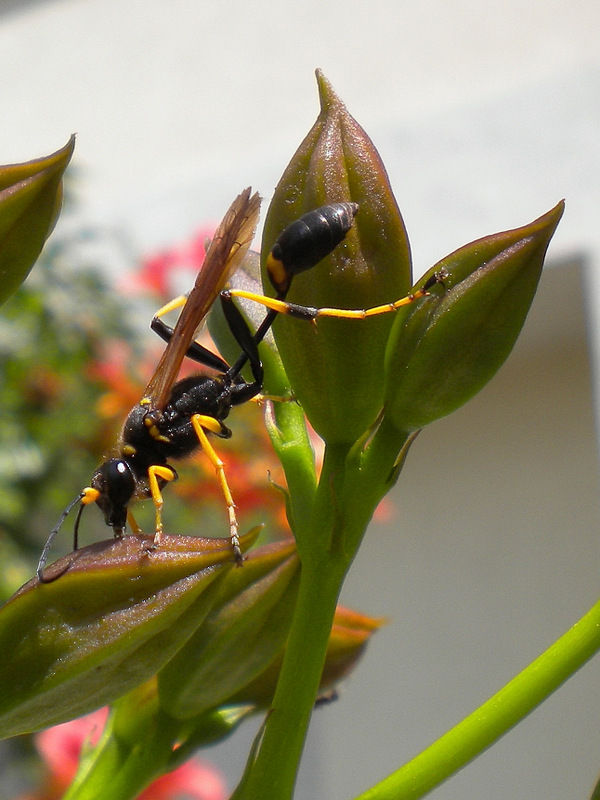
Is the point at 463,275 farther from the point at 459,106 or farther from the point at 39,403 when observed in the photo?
the point at 459,106

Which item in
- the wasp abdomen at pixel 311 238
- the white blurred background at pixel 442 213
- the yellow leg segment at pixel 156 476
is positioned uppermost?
the white blurred background at pixel 442 213

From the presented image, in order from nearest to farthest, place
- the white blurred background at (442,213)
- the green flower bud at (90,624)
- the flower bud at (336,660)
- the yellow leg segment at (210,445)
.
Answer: the green flower bud at (90,624) → the flower bud at (336,660) → the yellow leg segment at (210,445) → the white blurred background at (442,213)

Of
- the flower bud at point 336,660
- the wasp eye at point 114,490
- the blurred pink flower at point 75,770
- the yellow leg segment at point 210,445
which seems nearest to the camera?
the flower bud at point 336,660

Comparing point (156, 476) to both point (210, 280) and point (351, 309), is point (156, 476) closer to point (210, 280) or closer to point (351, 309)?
point (210, 280)

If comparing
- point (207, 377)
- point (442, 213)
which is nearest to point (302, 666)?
point (207, 377)

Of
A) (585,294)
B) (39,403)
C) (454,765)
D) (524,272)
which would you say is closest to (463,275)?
(524,272)

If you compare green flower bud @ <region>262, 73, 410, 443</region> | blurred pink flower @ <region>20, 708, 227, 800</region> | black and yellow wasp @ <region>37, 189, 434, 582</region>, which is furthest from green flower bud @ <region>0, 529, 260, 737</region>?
blurred pink flower @ <region>20, 708, 227, 800</region>

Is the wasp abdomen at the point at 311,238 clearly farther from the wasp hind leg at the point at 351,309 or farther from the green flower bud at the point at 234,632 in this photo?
the green flower bud at the point at 234,632

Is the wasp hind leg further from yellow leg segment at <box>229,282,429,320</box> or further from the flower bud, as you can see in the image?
the flower bud

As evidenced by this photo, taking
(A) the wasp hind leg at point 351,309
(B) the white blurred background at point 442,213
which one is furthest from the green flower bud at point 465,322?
(B) the white blurred background at point 442,213
